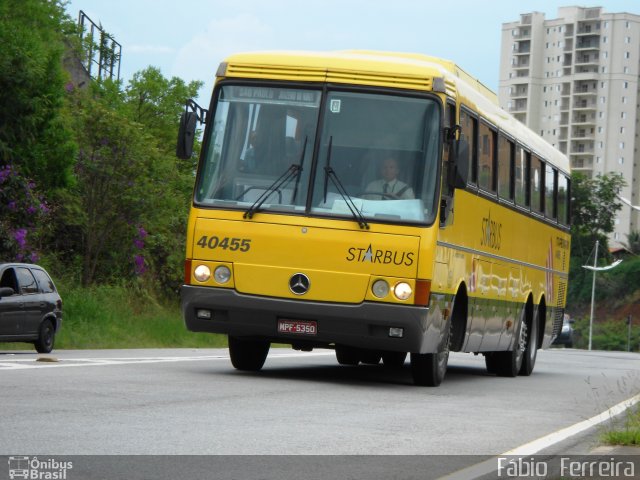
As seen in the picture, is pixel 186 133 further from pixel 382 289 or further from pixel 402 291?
pixel 402 291

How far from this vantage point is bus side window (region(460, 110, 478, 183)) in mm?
18281

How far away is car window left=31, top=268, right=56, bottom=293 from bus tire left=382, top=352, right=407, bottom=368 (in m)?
6.44

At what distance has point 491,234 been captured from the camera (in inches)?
797

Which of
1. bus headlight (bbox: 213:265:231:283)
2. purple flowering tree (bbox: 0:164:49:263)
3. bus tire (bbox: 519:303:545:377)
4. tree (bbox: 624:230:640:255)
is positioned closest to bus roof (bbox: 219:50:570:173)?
bus headlight (bbox: 213:265:231:283)

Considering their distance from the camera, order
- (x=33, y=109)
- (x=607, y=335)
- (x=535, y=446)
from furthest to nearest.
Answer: (x=607, y=335) < (x=33, y=109) < (x=535, y=446)

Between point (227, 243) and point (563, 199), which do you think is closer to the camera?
point (227, 243)

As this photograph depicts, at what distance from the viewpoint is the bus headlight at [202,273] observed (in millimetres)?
16484

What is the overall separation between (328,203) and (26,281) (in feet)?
35.1

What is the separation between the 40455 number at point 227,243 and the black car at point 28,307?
832 centimetres

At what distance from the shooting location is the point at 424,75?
55.1 feet

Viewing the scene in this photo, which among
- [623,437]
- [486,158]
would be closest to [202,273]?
[486,158]

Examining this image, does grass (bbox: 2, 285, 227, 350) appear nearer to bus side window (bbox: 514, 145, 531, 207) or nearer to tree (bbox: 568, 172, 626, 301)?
bus side window (bbox: 514, 145, 531, 207)

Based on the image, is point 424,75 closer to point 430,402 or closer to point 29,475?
point 430,402

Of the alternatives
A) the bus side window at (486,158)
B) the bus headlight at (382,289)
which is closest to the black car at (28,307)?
the bus side window at (486,158)
